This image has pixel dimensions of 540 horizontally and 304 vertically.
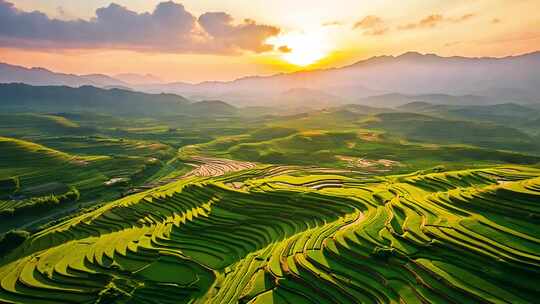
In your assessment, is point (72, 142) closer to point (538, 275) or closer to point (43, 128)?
point (43, 128)

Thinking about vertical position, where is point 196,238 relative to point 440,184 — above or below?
below

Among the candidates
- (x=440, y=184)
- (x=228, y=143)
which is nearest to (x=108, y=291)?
(x=440, y=184)

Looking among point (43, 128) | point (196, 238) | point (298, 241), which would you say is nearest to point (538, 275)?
point (298, 241)

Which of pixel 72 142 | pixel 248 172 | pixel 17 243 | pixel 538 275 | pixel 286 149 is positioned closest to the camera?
pixel 538 275

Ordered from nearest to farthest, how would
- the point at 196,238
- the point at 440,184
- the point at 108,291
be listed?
the point at 108,291
the point at 196,238
the point at 440,184

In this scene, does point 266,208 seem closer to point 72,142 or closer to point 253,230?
point 253,230

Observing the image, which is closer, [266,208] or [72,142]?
[266,208]
